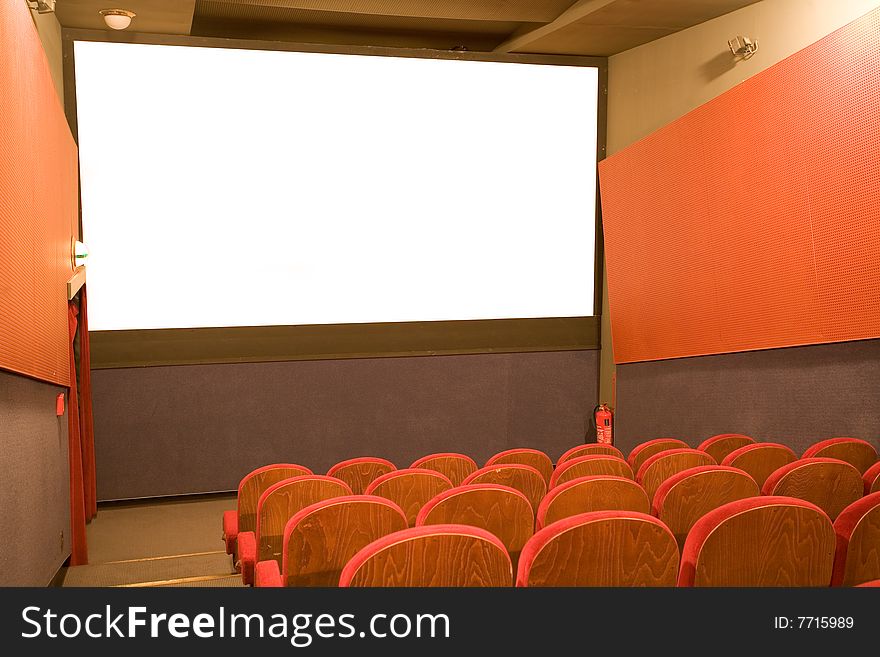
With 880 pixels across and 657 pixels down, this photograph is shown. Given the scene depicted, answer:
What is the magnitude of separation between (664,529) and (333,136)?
5.39 m

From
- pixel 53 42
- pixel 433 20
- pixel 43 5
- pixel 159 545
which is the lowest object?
pixel 159 545

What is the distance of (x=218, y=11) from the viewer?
22.5ft

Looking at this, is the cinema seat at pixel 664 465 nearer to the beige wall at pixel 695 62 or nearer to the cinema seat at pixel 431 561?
the cinema seat at pixel 431 561

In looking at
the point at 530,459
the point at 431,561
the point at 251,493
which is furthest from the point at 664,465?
the point at 431,561

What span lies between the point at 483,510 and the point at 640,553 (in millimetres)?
689

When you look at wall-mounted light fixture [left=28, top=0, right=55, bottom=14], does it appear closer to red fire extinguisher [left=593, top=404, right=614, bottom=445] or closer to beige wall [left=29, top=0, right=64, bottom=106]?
beige wall [left=29, top=0, right=64, bottom=106]

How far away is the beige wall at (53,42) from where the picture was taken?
17.8 feet

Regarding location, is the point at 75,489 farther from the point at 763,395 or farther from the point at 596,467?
the point at 763,395

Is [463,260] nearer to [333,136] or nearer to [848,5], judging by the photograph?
[333,136]

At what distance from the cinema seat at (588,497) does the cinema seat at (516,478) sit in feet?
2.07

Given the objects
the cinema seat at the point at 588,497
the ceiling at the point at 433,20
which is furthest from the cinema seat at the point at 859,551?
the ceiling at the point at 433,20

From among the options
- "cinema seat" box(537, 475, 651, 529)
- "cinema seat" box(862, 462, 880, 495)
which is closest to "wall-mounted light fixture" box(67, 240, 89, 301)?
"cinema seat" box(537, 475, 651, 529)

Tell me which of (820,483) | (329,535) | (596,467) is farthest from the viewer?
(596,467)

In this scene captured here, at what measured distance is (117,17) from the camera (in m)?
5.72
